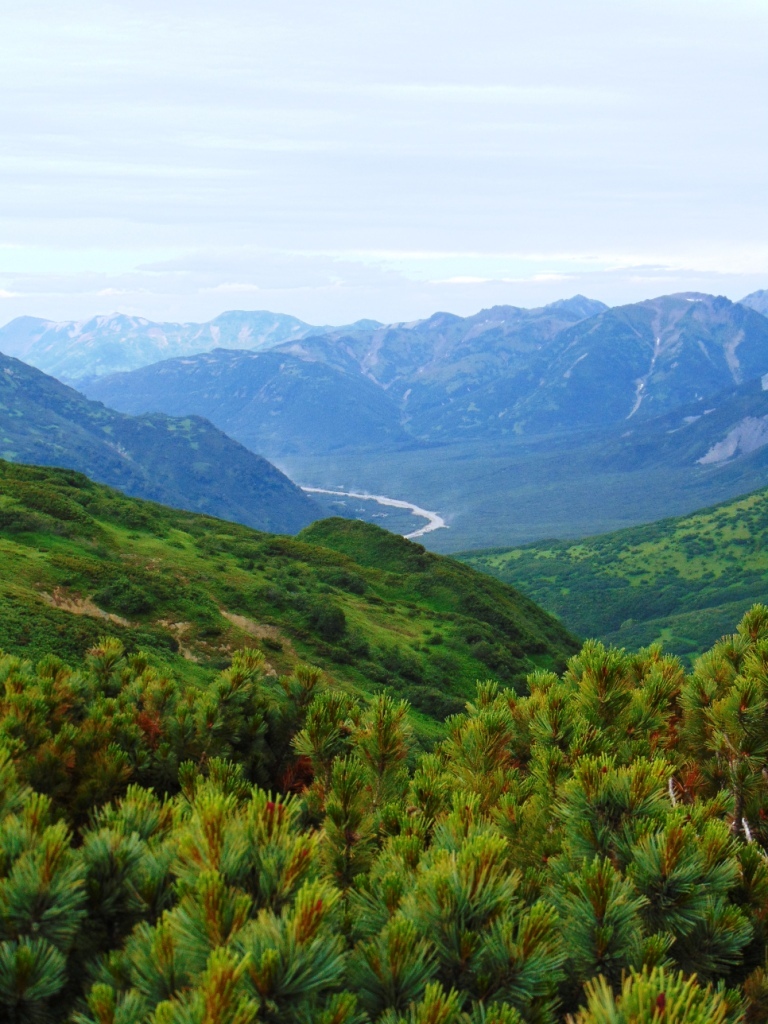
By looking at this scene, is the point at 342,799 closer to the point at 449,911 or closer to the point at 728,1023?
the point at 449,911

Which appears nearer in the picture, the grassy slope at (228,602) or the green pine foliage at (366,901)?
the green pine foliage at (366,901)

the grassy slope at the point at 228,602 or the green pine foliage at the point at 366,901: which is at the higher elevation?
the green pine foliage at the point at 366,901

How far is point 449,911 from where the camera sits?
16.9 ft

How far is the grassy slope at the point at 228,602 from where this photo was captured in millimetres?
48594

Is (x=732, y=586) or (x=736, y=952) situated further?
(x=732, y=586)

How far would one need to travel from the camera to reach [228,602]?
2453 inches

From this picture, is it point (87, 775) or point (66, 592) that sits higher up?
point (87, 775)

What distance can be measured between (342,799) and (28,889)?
345cm

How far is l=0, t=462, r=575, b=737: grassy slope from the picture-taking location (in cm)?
4859

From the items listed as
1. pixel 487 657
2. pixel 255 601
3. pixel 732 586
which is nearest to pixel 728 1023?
pixel 255 601

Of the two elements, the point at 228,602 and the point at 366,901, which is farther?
the point at 228,602

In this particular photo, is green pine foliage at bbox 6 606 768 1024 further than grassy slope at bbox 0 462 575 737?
No

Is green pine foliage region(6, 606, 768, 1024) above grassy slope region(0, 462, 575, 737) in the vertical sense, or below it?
above

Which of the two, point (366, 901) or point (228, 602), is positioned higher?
point (366, 901)
